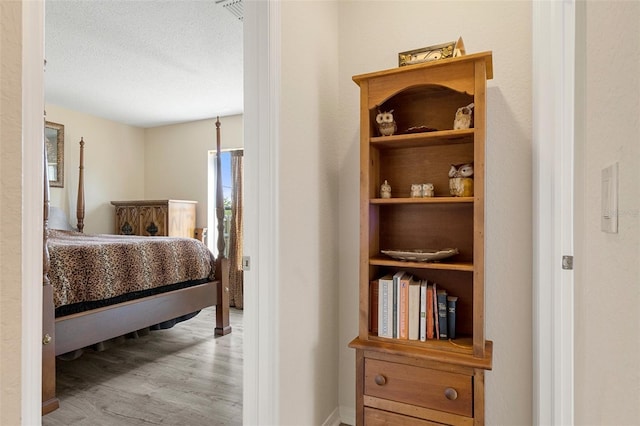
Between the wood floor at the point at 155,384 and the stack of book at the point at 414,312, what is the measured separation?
1.19m

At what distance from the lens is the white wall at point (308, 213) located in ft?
5.13

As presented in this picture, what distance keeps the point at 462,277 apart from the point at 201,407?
5.73ft

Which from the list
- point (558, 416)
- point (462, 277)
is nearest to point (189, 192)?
point (462, 277)

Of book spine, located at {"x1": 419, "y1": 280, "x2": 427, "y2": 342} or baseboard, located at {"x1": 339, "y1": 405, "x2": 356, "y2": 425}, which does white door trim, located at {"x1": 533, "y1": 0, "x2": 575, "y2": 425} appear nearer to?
book spine, located at {"x1": 419, "y1": 280, "x2": 427, "y2": 342}

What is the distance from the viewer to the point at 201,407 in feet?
7.39

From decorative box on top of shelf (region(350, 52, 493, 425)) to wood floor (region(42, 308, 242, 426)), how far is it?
1.12 m

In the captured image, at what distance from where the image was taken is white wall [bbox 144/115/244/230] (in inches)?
204

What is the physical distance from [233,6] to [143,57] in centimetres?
127

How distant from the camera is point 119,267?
284 centimetres

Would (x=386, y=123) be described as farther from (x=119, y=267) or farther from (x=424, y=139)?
(x=119, y=267)

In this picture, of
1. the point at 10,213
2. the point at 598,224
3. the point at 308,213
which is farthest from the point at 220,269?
the point at 598,224

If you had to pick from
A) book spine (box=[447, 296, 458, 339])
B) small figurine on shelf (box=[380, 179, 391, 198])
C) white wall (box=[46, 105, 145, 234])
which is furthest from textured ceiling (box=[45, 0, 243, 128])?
book spine (box=[447, 296, 458, 339])

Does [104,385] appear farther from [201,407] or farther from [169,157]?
[169,157]

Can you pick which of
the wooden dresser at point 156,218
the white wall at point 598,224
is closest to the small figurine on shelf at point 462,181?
the white wall at point 598,224
